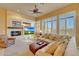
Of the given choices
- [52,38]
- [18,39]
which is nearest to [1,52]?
[18,39]

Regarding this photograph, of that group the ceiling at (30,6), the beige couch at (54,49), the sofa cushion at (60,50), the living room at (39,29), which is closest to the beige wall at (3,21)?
the living room at (39,29)

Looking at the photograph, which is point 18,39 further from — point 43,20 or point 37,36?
point 43,20

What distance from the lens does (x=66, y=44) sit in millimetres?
2781

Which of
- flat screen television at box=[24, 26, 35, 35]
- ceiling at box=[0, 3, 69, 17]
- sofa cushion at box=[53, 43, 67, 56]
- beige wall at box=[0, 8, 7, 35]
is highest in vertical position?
ceiling at box=[0, 3, 69, 17]

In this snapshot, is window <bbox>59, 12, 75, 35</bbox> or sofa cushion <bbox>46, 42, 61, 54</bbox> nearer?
sofa cushion <bbox>46, 42, 61, 54</bbox>

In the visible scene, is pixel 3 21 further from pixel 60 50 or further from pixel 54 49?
pixel 60 50

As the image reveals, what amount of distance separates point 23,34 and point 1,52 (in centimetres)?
59

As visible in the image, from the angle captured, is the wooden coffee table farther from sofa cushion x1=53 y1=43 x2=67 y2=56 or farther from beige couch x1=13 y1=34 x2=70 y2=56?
sofa cushion x1=53 y1=43 x2=67 y2=56

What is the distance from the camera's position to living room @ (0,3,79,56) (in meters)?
2.80

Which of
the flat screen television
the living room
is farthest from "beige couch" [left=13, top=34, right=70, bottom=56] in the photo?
the flat screen television

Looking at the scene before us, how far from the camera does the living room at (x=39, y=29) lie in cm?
280

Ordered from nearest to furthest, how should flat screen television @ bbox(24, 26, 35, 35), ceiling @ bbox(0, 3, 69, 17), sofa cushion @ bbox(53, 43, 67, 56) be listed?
sofa cushion @ bbox(53, 43, 67, 56), ceiling @ bbox(0, 3, 69, 17), flat screen television @ bbox(24, 26, 35, 35)

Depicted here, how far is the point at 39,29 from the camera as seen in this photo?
3053mm

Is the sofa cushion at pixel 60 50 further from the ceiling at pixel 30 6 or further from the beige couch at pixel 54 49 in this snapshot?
the ceiling at pixel 30 6
